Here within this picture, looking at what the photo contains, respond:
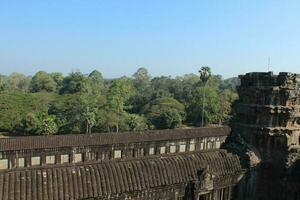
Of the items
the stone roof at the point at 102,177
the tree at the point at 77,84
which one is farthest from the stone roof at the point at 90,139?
the tree at the point at 77,84

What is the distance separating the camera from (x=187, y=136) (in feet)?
101

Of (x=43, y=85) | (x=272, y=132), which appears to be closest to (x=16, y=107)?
(x=43, y=85)

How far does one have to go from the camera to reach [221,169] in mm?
9305

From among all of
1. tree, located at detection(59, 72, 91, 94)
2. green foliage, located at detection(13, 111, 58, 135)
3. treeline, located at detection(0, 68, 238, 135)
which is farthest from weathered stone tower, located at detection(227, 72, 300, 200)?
tree, located at detection(59, 72, 91, 94)

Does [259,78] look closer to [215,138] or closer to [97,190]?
[97,190]

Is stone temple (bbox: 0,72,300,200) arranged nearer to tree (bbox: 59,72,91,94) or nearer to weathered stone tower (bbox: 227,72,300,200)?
weathered stone tower (bbox: 227,72,300,200)

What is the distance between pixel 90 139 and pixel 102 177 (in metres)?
19.3

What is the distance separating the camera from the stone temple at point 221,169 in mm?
7145

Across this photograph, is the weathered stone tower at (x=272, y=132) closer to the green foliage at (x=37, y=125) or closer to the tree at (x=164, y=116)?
the green foliage at (x=37, y=125)

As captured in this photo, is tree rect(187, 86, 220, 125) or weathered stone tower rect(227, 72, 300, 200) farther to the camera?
tree rect(187, 86, 220, 125)

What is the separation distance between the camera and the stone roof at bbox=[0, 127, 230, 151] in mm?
24069

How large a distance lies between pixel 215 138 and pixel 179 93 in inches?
1956

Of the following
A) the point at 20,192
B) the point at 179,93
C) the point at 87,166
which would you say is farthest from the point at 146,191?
the point at 179,93

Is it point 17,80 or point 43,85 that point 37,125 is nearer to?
point 43,85
